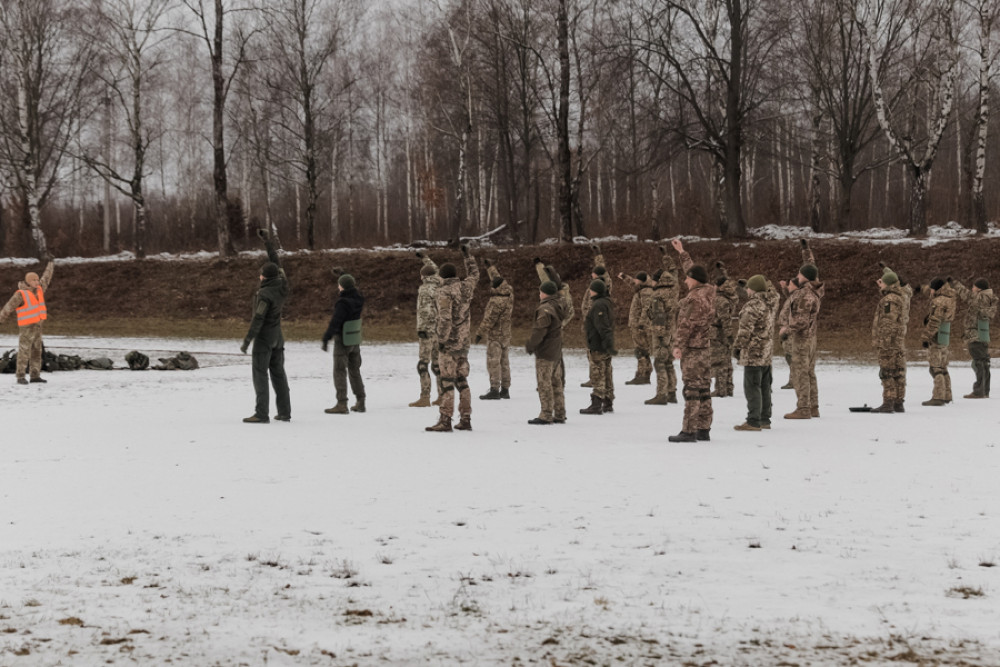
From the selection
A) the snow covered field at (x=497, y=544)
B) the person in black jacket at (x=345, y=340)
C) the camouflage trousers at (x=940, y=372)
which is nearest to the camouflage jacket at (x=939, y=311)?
the camouflage trousers at (x=940, y=372)

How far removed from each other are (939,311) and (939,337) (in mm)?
409

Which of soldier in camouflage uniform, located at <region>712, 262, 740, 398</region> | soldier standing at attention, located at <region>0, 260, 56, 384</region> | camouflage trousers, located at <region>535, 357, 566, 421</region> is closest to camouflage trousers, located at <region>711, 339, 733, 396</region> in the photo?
soldier in camouflage uniform, located at <region>712, 262, 740, 398</region>

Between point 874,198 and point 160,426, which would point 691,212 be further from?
point 160,426

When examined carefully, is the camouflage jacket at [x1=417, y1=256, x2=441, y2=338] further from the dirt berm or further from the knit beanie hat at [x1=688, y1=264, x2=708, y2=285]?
the dirt berm

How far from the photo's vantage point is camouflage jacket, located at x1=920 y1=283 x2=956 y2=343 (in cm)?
1659

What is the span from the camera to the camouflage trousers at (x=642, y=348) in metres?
19.0

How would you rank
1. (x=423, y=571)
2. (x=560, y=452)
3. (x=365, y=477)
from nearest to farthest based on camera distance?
(x=423, y=571), (x=365, y=477), (x=560, y=452)

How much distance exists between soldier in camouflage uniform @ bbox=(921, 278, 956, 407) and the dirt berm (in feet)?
39.2

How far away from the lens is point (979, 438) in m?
13.0

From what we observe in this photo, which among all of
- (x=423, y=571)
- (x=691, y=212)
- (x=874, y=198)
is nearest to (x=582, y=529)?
(x=423, y=571)

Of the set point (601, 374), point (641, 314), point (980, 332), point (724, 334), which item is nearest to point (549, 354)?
point (601, 374)

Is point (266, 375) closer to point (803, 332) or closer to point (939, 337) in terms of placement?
point (803, 332)

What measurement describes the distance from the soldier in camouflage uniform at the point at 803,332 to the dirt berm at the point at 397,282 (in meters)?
14.3

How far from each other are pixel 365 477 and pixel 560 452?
2.45 meters
